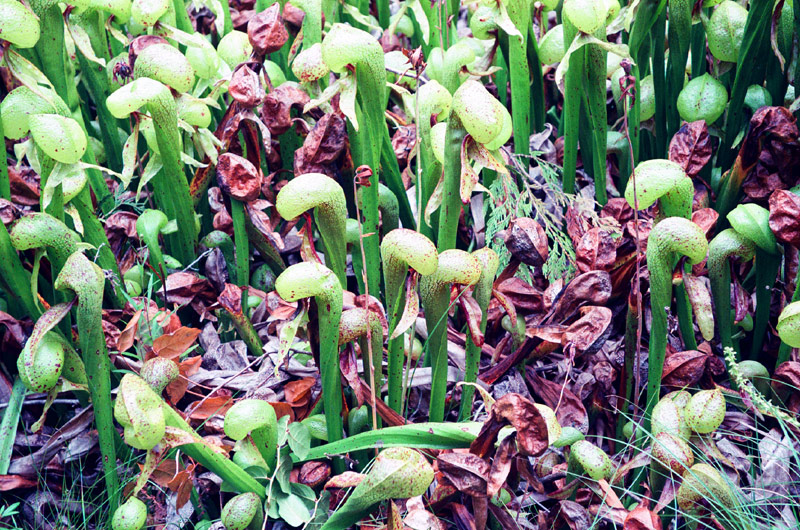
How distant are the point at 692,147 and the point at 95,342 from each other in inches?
43.2

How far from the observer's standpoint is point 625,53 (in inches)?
47.4

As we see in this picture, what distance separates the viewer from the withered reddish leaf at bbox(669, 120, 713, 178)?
1.31 m

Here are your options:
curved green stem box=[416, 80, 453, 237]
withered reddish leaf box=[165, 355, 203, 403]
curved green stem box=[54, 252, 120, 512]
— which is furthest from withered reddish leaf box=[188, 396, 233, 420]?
curved green stem box=[416, 80, 453, 237]

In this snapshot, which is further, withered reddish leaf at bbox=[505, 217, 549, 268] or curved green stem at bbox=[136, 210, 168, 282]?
curved green stem at bbox=[136, 210, 168, 282]

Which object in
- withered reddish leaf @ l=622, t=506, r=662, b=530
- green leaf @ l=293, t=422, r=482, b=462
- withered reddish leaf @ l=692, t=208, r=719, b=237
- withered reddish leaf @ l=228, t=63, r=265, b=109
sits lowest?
withered reddish leaf @ l=622, t=506, r=662, b=530

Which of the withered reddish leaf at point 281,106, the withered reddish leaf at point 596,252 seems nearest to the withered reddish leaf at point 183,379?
the withered reddish leaf at point 281,106

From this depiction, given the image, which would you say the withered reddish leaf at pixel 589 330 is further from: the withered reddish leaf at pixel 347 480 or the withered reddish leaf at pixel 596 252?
the withered reddish leaf at pixel 347 480

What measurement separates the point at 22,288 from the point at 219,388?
358 millimetres

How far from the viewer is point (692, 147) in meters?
1.31

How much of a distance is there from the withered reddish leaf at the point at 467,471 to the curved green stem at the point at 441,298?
0.20 metres

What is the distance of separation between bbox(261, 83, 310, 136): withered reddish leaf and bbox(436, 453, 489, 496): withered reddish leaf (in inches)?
28.6

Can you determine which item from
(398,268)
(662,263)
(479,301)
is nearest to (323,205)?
(398,268)

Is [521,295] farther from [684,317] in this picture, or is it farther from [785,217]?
[785,217]

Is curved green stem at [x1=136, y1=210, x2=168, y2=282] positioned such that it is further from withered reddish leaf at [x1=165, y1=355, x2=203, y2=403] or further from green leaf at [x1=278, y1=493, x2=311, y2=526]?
green leaf at [x1=278, y1=493, x2=311, y2=526]
